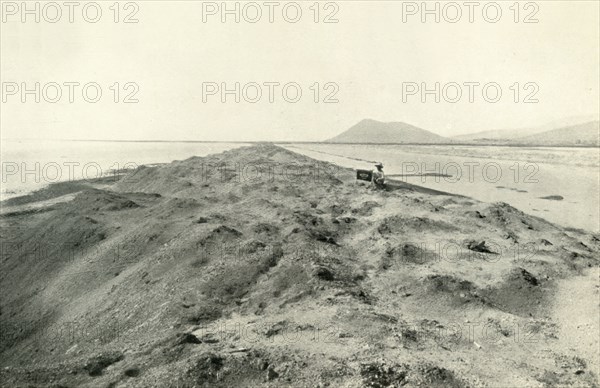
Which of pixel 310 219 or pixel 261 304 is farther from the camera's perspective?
pixel 310 219

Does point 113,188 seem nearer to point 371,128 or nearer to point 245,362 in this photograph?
point 245,362

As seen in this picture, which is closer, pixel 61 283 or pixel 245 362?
pixel 245 362

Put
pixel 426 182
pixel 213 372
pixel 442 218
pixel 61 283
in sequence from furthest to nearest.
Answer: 1. pixel 426 182
2. pixel 442 218
3. pixel 61 283
4. pixel 213 372

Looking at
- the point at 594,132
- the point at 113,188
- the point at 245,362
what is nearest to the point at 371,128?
the point at 594,132

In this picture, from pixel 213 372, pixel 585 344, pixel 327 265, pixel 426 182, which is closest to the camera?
pixel 213 372

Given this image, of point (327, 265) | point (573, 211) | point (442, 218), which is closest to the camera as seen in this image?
point (327, 265)

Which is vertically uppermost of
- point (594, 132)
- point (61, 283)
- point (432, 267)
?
point (594, 132)

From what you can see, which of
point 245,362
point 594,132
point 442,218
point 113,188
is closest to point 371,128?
point 594,132

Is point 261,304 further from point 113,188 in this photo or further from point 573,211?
point 113,188

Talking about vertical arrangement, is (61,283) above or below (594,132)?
below
